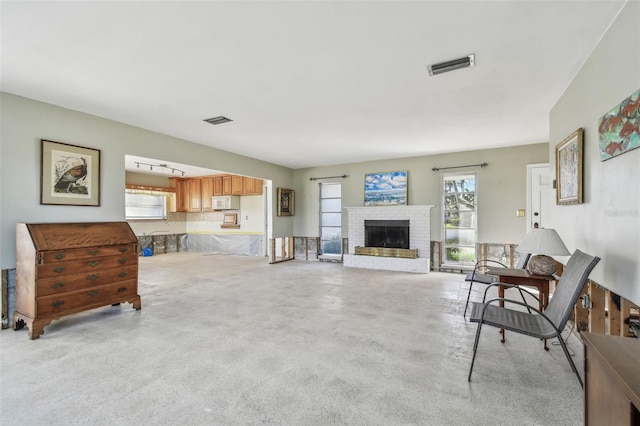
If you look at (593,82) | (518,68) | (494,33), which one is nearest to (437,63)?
(494,33)

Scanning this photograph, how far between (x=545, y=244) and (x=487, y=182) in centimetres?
345

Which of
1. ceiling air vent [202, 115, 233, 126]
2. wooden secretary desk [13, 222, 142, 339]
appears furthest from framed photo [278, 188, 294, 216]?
wooden secretary desk [13, 222, 142, 339]

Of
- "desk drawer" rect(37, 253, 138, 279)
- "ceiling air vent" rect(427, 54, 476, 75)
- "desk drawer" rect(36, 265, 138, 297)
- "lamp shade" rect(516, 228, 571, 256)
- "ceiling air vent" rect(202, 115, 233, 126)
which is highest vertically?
"ceiling air vent" rect(427, 54, 476, 75)

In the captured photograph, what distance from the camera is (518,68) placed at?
260cm

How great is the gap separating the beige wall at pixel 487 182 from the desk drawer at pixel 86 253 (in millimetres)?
4936

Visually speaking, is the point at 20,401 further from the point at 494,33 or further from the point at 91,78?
the point at 494,33

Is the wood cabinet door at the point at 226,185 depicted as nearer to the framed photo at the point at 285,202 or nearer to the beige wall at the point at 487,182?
the framed photo at the point at 285,202

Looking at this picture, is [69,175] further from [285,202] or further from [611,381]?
[611,381]

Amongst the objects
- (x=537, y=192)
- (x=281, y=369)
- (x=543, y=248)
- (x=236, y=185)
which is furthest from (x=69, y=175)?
(x=537, y=192)

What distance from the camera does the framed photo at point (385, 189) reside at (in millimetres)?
6582

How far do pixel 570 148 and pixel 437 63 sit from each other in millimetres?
1557

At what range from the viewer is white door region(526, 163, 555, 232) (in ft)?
17.5

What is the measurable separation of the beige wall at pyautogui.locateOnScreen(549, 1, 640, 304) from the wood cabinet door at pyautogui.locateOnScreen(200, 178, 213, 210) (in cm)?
854

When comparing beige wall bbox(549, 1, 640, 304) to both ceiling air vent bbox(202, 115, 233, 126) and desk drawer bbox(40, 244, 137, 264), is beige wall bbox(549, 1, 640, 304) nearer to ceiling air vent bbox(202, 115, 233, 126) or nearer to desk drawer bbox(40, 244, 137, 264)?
ceiling air vent bbox(202, 115, 233, 126)
